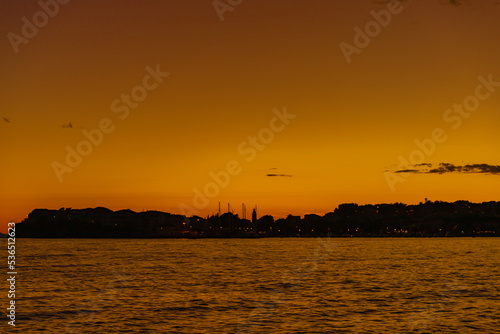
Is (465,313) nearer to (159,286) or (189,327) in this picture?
(189,327)

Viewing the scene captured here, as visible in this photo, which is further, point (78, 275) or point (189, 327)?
point (78, 275)

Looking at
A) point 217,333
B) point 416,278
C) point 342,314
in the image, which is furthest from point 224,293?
point 416,278

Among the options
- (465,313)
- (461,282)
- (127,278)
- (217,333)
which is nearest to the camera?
(217,333)

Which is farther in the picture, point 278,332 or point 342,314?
point 342,314

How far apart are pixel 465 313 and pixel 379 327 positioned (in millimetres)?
12330

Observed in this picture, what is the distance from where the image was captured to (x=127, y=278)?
9294cm

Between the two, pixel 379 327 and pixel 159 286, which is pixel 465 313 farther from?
pixel 159 286

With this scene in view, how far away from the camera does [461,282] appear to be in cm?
8681

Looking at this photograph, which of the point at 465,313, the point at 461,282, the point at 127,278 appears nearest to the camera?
the point at 465,313

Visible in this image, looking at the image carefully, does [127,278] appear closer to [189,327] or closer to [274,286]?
[274,286]

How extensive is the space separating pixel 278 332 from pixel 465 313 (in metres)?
20.3

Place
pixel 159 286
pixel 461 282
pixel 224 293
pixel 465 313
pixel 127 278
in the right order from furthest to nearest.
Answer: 1. pixel 127 278
2. pixel 461 282
3. pixel 159 286
4. pixel 224 293
5. pixel 465 313

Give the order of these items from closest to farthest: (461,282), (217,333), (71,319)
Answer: (217,333) → (71,319) → (461,282)

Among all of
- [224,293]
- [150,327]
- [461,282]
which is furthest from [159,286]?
[461,282]
